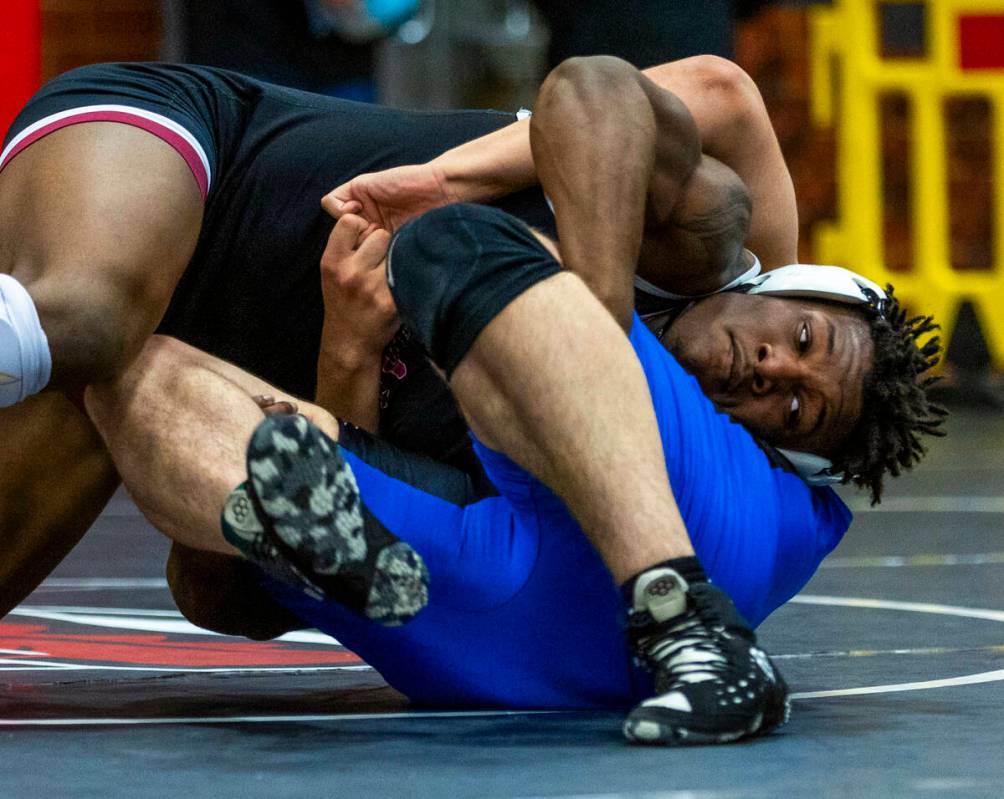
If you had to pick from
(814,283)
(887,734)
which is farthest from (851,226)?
(887,734)

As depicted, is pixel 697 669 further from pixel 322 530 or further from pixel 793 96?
pixel 793 96

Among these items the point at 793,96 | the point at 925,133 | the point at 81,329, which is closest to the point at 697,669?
the point at 81,329

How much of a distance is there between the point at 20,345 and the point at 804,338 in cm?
81

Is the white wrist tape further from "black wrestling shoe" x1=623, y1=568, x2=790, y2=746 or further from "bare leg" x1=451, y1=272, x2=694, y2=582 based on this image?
"black wrestling shoe" x1=623, y1=568, x2=790, y2=746

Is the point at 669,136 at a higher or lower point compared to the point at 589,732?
higher

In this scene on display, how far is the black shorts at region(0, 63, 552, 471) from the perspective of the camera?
2299 mm

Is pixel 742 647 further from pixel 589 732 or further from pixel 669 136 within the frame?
pixel 669 136

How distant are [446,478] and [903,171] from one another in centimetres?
646

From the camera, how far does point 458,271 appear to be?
6.07 feet

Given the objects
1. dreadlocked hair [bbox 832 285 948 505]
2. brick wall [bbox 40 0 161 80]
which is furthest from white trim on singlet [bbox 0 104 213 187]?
brick wall [bbox 40 0 161 80]

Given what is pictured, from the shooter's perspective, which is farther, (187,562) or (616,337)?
(187,562)

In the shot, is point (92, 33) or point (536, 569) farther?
point (92, 33)

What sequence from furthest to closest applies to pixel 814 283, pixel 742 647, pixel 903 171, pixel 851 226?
pixel 903 171 → pixel 851 226 → pixel 814 283 → pixel 742 647

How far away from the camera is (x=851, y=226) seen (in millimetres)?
7180
